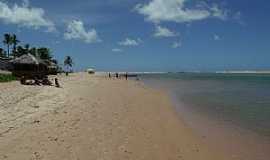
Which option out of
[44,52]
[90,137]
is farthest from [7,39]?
[90,137]

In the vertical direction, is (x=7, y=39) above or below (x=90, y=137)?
above

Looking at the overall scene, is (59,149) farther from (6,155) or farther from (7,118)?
(7,118)

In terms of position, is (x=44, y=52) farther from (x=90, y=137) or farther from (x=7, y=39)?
(x=90, y=137)

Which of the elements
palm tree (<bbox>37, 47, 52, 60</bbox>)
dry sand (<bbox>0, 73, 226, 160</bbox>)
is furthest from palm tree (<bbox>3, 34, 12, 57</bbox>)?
dry sand (<bbox>0, 73, 226, 160</bbox>)

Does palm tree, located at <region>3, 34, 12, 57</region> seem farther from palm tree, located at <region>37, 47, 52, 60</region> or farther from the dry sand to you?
the dry sand

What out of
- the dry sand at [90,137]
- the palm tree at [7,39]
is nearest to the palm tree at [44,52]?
the palm tree at [7,39]

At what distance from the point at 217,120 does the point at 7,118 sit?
9041 mm

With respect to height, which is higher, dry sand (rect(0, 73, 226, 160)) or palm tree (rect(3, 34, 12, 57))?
palm tree (rect(3, 34, 12, 57))

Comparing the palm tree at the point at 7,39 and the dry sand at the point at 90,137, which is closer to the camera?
the dry sand at the point at 90,137

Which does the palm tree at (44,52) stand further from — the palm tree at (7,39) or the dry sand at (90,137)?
the dry sand at (90,137)

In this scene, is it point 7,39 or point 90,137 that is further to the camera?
point 7,39

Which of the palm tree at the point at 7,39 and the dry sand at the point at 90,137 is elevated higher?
the palm tree at the point at 7,39

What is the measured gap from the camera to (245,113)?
18.1 m

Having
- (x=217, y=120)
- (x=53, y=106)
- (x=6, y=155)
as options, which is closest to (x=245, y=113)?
(x=217, y=120)
